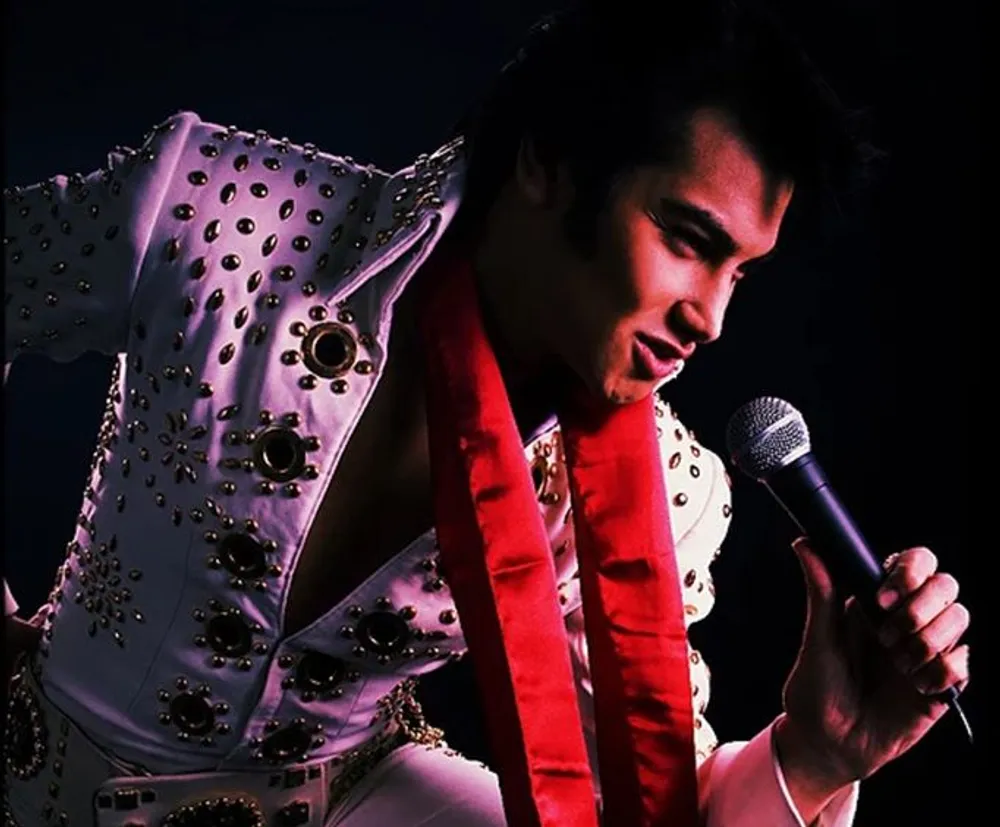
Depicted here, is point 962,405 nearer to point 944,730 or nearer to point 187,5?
point 944,730

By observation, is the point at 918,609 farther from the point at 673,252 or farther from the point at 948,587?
the point at 673,252

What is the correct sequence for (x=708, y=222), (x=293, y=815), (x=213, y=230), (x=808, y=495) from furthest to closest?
(x=293, y=815) < (x=213, y=230) < (x=708, y=222) < (x=808, y=495)

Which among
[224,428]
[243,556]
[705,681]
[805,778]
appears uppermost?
[224,428]

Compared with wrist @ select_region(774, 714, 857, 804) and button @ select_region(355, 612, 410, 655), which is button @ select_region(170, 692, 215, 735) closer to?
button @ select_region(355, 612, 410, 655)

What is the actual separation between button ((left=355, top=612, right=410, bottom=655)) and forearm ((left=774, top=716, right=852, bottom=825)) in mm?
402

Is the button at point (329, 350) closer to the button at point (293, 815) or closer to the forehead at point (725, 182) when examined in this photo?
the forehead at point (725, 182)

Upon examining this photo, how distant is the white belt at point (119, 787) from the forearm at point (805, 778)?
474 mm

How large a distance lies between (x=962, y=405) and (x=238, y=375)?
120cm

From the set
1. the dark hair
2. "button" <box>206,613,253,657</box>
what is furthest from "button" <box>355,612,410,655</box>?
the dark hair

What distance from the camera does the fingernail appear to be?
126cm

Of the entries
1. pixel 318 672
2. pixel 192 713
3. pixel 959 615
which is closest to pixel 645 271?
pixel 959 615

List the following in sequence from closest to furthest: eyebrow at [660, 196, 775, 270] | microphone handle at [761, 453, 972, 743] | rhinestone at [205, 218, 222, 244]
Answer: microphone handle at [761, 453, 972, 743]
eyebrow at [660, 196, 775, 270]
rhinestone at [205, 218, 222, 244]

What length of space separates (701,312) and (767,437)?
165 millimetres

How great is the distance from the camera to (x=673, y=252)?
4.52 feet
